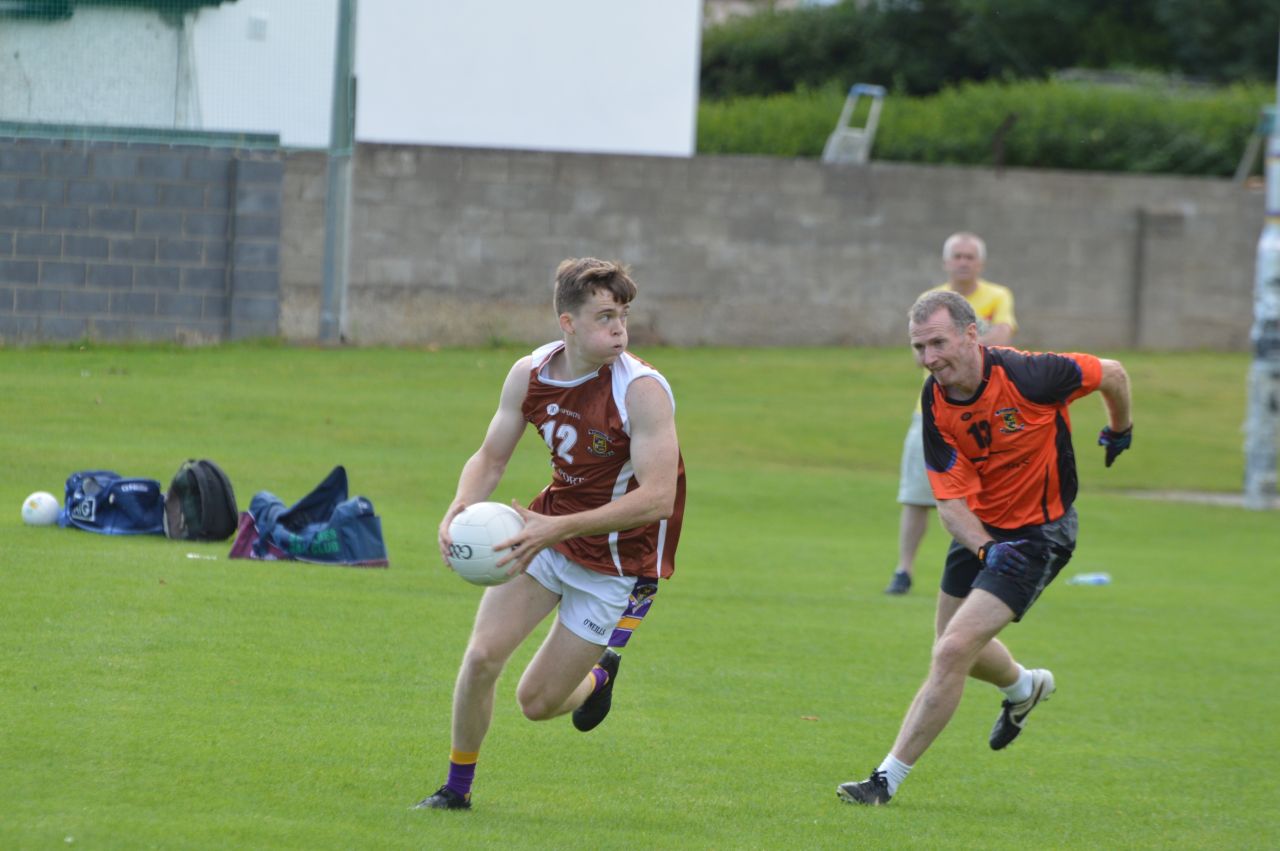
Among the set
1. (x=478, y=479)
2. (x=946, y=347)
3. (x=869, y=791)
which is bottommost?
(x=869, y=791)

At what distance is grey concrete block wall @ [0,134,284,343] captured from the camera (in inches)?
762

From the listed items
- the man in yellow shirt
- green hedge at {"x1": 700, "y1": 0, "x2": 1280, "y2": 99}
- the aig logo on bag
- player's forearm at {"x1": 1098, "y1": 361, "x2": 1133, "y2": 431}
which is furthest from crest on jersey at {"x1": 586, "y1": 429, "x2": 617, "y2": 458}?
green hedge at {"x1": 700, "y1": 0, "x2": 1280, "y2": 99}

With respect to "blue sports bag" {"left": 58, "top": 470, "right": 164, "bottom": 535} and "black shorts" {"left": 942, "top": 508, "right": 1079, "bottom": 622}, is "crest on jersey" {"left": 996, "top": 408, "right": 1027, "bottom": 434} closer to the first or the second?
"black shorts" {"left": 942, "top": 508, "right": 1079, "bottom": 622}

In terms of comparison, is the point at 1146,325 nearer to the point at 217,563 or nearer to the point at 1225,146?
the point at 1225,146

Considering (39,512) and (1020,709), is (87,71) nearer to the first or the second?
(39,512)

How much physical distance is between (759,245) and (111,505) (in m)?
13.5

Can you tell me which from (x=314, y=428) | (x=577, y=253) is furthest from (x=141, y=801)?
(x=577, y=253)

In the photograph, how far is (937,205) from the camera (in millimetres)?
24359

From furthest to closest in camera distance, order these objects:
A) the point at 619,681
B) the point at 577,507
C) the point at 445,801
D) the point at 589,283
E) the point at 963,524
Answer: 1. the point at 619,681
2. the point at 963,524
3. the point at 577,507
4. the point at 445,801
5. the point at 589,283

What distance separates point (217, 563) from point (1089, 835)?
20.4ft

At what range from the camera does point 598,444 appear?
6.20m

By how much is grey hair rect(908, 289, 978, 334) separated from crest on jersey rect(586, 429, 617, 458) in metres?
1.48

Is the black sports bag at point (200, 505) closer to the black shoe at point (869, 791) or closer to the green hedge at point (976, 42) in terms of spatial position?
the black shoe at point (869, 791)

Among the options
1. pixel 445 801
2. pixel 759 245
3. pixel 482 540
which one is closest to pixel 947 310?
pixel 482 540
